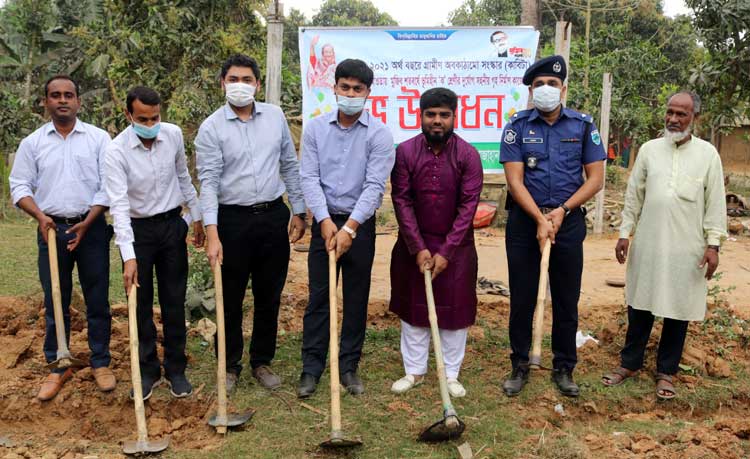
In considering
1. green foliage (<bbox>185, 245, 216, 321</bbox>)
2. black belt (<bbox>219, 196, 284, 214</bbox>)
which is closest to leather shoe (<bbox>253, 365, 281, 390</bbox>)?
black belt (<bbox>219, 196, 284, 214</bbox>)

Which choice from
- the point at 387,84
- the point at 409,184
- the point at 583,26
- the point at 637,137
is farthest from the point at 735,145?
the point at 409,184

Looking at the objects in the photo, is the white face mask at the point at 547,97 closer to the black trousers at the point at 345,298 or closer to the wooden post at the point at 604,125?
the black trousers at the point at 345,298

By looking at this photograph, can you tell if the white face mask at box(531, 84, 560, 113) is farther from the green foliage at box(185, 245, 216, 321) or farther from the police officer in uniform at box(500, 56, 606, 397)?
the green foliage at box(185, 245, 216, 321)

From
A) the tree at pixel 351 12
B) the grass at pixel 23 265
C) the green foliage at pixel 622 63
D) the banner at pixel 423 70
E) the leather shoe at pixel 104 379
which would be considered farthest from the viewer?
the tree at pixel 351 12

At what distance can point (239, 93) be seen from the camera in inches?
153

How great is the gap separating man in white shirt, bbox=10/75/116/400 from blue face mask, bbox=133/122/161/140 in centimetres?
43

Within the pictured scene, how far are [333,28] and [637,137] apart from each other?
37.6ft

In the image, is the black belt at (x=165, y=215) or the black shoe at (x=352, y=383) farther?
the black shoe at (x=352, y=383)

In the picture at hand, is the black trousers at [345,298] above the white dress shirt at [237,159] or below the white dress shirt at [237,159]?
below

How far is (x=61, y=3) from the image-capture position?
56.7 feet

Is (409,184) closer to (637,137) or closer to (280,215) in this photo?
(280,215)

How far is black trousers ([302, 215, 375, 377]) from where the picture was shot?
405 cm

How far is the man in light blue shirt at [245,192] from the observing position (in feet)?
12.8

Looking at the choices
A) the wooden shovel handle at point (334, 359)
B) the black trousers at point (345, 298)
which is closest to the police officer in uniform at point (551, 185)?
the black trousers at point (345, 298)
